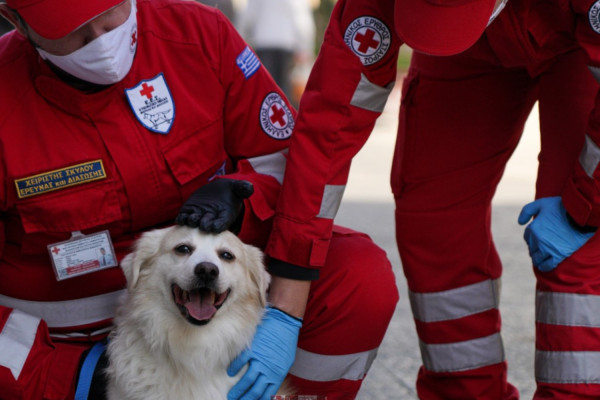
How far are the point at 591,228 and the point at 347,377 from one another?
2.70ft

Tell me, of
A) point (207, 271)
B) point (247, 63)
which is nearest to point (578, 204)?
point (207, 271)

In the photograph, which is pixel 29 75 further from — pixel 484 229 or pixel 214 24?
pixel 484 229

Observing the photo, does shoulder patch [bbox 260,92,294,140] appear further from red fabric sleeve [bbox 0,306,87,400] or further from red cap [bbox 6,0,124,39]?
red fabric sleeve [bbox 0,306,87,400]

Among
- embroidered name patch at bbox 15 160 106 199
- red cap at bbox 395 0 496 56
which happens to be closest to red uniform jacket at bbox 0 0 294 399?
embroidered name patch at bbox 15 160 106 199

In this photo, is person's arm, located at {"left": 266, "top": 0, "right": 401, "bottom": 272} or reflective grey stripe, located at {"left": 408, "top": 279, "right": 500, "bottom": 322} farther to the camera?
reflective grey stripe, located at {"left": 408, "top": 279, "right": 500, "bottom": 322}

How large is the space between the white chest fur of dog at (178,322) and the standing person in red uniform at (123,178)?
6 centimetres

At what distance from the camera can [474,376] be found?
2.62m

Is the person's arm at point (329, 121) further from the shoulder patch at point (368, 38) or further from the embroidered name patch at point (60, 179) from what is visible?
the embroidered name patch at point (60, 179)

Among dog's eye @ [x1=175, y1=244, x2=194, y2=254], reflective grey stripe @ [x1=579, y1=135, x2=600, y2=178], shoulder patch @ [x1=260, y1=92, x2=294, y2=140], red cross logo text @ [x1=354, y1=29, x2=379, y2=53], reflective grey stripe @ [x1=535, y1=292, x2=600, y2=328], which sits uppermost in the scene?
red cross logo text @ [x1=354, y1=29, x2=379, y2=53]

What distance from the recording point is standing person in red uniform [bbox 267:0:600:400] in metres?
2.06

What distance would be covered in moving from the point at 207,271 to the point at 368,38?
0.78 meters

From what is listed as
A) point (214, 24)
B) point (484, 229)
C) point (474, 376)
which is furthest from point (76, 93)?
point (474, 376)

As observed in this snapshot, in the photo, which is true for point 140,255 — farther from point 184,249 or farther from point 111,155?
point 111,155

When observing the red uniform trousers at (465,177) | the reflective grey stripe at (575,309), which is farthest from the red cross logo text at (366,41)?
the reflective grey stripe at (575,309)
